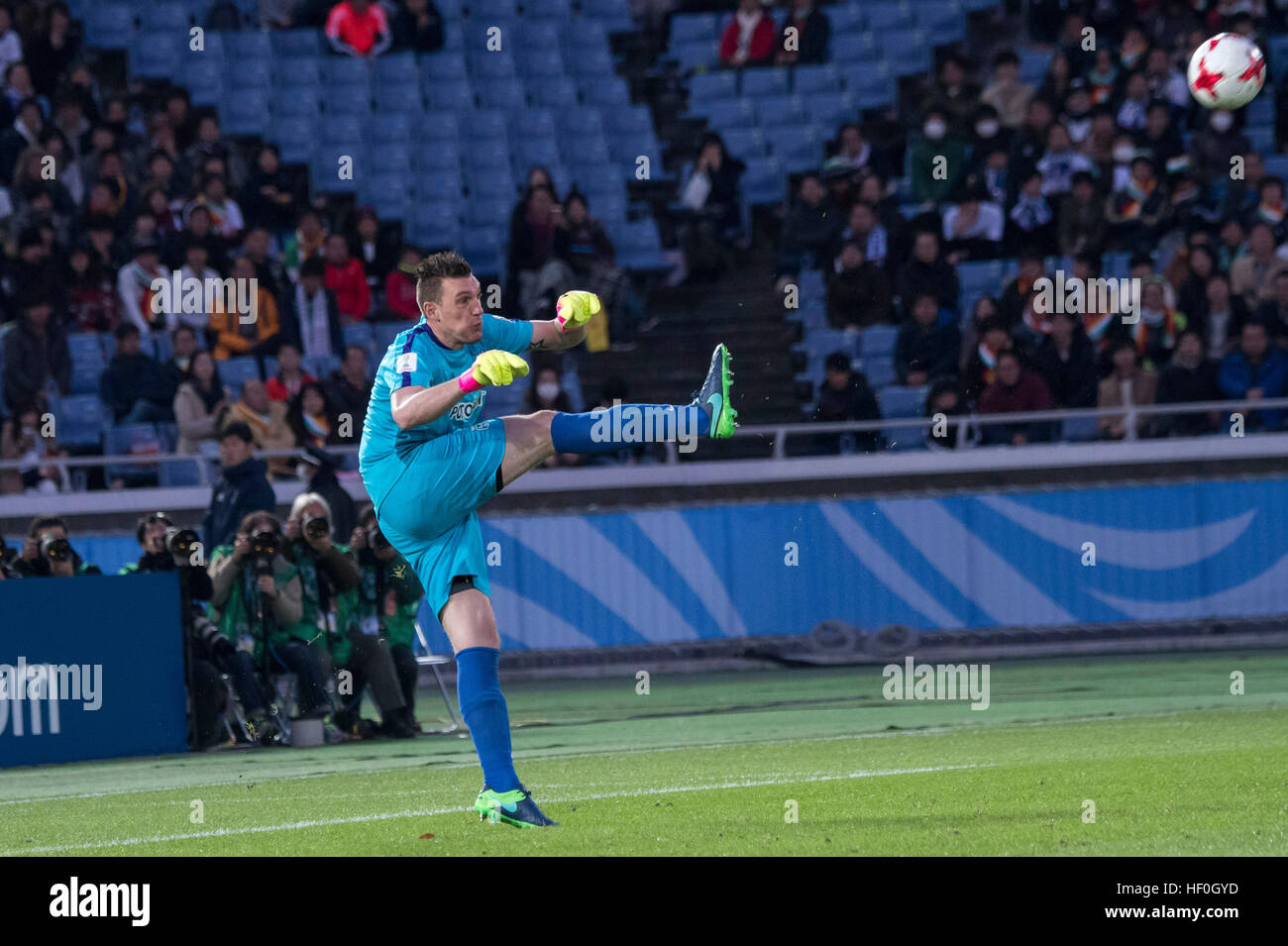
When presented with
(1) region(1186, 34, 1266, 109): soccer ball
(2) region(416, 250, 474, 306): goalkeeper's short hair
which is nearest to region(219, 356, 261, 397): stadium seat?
(1) region(1186, 34, 1266, 109): soccer ball

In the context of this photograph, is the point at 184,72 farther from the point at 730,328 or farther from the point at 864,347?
the point at 864,347

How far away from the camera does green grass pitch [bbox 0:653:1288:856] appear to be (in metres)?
6.75

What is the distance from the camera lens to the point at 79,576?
1158 cm

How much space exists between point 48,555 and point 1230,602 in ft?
30.8

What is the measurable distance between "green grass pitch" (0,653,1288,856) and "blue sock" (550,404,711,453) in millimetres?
1465

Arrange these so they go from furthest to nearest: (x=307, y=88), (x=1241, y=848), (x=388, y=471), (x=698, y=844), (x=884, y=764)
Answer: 1. (x=307, y=88)
2. (x=884, y=764)
3. (x=388, y=471)
4. (x=698, y=844)
5. (x=1241, y=848)

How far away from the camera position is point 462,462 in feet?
23.8

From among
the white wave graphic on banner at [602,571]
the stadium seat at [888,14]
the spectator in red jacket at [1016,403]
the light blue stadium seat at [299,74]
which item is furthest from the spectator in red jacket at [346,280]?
the stadium seat at [888,14]

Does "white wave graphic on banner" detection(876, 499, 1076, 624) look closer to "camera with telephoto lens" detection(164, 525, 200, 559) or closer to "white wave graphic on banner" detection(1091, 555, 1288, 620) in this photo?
"white wave graphic on banner" detection(1091, 555, 1288, 620)

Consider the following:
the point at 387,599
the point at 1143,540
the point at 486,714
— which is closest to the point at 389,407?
the point at 486,714

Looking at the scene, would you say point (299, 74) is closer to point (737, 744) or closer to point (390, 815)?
point (737, 744)

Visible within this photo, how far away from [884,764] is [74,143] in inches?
540

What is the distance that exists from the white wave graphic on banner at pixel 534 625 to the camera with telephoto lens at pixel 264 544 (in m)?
4.09
